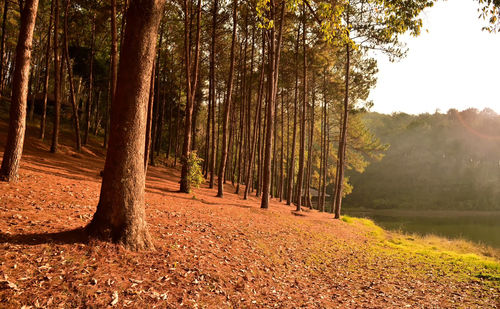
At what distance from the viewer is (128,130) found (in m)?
4.65

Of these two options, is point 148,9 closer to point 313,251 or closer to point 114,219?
point 114,219

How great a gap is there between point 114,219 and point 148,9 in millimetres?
3683

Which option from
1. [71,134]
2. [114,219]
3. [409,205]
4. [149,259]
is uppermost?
[71,134]

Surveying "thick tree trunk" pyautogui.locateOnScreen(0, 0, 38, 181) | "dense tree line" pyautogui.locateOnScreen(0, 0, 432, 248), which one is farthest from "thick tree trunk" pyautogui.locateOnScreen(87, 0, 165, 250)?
"thick tree trunk" pyautogui.locateOnScreen(0, 0, 38, 181)

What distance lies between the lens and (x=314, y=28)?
18.8 metres

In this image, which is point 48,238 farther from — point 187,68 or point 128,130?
point 187,68

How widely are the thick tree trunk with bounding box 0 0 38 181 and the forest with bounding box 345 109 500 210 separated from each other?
56.7 m

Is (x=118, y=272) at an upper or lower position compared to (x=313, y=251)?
upper

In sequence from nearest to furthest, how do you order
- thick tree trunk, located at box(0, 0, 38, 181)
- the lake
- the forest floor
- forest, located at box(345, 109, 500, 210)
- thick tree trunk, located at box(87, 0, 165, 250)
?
the forest floor
thick tree trunk, located at box(87, 0, 165, 250)
thick tree trunk, located at box(0, 0, 38, 181)
the lake
forest, located at box(345, 109, 500, 210)

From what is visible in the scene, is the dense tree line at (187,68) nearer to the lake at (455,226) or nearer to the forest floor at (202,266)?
the forest floor at (202,266)

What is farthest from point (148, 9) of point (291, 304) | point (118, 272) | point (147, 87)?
point (291, 304)

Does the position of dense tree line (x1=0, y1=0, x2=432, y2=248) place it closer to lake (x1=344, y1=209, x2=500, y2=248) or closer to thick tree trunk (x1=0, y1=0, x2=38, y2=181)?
thick tree trunk (x1=0, y1=0, x2=38, y2=181)

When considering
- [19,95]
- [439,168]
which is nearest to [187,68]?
[19,95]

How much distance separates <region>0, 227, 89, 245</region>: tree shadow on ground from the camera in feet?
13.9
